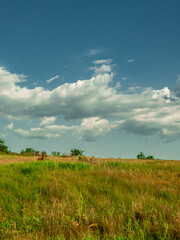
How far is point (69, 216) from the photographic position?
334 cm

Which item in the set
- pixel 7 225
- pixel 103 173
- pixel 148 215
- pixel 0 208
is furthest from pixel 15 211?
pixel 103 173

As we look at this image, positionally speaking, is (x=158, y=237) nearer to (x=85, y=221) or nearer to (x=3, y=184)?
(x=85, y=221)

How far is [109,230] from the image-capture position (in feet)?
9.77

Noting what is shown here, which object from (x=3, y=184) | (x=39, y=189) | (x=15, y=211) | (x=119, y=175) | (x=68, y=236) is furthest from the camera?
(x=119, y=175)

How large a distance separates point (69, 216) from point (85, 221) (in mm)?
273

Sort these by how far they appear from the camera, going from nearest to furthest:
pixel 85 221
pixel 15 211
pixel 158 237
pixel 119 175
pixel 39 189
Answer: pixel 158 237, pixel 85 221, pixel 15 211, pixel 39 189, pixel 119 175

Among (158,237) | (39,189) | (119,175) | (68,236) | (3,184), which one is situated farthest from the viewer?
(119,175)

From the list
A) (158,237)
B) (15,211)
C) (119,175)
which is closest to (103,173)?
(119,175)

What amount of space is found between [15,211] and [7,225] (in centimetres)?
91

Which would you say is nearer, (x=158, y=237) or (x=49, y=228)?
(x=158, y=237)

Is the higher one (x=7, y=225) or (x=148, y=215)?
(x=148, y=215)

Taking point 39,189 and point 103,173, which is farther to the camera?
point 103,173

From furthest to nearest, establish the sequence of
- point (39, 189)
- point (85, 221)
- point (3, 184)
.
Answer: point (3, 184) → point (39, 189) → point (85, 221)

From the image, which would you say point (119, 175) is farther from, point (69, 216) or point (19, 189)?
point (69, 216)
